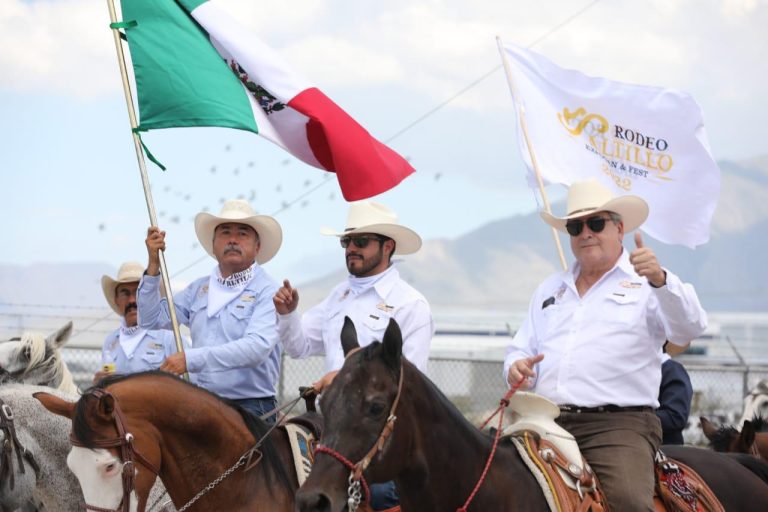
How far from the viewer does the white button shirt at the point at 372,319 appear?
7020mm


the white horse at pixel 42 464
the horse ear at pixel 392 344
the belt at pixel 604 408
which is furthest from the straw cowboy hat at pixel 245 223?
the horse ear at pixel 392 344

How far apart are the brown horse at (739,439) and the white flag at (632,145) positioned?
1.56 meters

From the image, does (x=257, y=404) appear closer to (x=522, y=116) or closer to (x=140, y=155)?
(x=140, y=155)

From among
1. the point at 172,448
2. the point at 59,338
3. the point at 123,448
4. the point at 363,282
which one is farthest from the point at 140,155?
the point at 123,448

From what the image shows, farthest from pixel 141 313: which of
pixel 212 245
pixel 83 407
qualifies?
pixel 83 407

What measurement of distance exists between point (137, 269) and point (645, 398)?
4.92m

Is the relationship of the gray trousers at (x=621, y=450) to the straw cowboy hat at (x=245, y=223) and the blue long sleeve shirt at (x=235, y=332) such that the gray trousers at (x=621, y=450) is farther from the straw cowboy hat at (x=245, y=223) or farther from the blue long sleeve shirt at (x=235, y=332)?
the straw cowboy hat at (x=245, y=223)

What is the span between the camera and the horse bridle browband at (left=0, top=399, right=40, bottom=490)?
6.61 meters

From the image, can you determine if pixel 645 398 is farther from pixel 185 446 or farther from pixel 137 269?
pixel 137 269

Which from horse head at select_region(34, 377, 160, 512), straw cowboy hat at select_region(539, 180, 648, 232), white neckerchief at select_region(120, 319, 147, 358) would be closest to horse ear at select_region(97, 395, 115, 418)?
horse head at select_region(34, 377, 160, 512)

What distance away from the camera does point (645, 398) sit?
6348 mm

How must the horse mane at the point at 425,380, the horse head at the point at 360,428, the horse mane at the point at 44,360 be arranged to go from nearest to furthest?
the horse head at the point at 360,428
the horse mane at the point at 425,380
the horse mane at the point at 44,360

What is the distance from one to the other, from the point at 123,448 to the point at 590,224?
297cm

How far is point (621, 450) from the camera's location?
6141 millimetres
